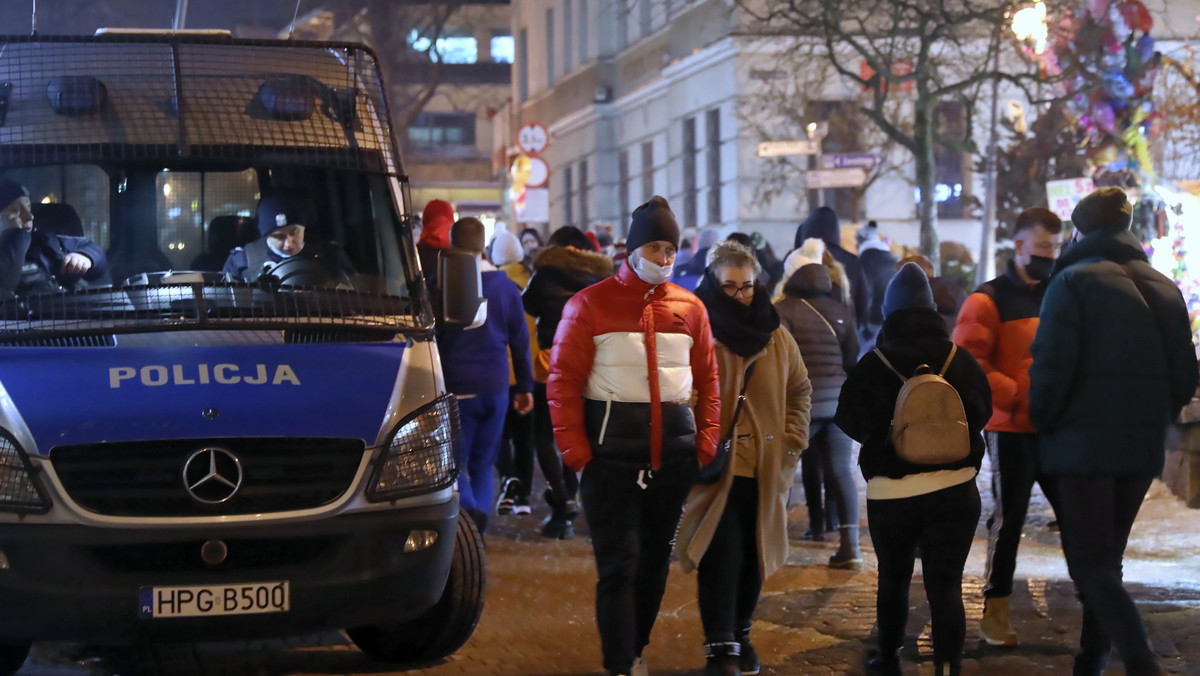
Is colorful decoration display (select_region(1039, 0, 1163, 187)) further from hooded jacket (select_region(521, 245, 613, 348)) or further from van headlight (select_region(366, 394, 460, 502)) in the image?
van headlight (select_region(366, 394, 460, 502))

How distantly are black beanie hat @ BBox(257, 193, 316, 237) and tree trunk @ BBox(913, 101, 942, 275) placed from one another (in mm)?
19814

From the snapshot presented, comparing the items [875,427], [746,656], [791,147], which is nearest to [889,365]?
[875,427]

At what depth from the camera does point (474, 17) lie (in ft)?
281

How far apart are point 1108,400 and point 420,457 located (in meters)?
2.54

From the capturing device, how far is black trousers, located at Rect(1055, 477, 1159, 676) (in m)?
5.84

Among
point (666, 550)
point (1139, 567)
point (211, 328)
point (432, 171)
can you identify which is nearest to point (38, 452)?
point (211, 328)

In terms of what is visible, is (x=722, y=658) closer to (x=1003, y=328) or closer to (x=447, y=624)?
(x=447, y=624)

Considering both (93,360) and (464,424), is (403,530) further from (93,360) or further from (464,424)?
(464,424)

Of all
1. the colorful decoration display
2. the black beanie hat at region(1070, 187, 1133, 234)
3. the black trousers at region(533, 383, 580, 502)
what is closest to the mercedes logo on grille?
the black beanie hat at region(1070, 187, 1133, 234)

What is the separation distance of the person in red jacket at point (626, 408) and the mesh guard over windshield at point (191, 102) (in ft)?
5.22

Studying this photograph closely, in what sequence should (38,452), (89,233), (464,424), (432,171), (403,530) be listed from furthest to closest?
1. (432,171)
2. (464,424)
3. (89,233)
4. (403,530)
5. (38,452)

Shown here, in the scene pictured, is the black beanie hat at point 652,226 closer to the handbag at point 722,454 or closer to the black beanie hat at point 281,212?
the handbag at point 722,454

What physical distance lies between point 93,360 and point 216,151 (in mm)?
1382

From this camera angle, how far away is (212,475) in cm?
577
